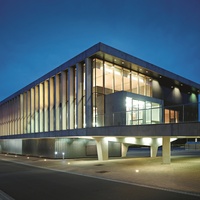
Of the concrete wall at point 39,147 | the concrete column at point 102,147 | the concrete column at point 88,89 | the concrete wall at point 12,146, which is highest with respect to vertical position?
the concrete column at point 88,89

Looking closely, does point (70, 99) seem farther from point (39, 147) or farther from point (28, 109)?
point (28, 109)

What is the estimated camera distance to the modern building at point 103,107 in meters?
20.5

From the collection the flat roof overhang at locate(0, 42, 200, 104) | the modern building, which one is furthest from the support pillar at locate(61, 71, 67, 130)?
the flat roof overhang at locate(0, 42, 200, 104)

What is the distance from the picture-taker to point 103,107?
26.9 metres

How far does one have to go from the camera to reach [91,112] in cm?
2606

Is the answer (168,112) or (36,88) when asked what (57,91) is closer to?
(36,88)

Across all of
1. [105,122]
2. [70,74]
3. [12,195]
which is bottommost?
[12,195]

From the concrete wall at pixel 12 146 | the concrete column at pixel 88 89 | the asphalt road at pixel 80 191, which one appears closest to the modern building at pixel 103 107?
the concrete column at pixel 88 89

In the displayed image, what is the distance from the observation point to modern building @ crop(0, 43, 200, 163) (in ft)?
67.2

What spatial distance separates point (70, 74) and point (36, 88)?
409 inches

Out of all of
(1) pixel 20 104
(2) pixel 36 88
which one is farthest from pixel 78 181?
(1) pixel 20 104

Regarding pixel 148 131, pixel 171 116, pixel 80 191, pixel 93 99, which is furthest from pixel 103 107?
pixel 80 191

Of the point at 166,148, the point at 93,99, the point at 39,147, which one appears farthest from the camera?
the point at 39,147

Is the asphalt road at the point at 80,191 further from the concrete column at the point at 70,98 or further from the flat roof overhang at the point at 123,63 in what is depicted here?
the concrete column at the point at 70,98
